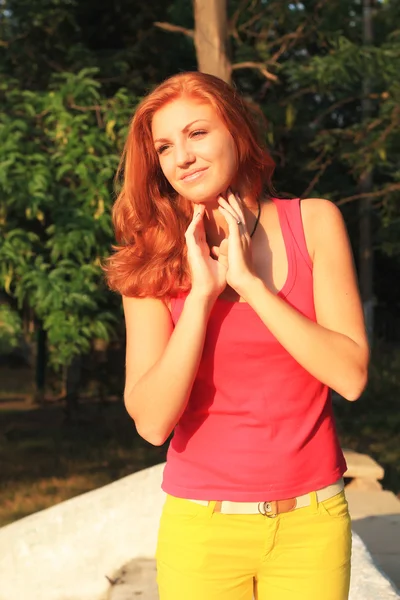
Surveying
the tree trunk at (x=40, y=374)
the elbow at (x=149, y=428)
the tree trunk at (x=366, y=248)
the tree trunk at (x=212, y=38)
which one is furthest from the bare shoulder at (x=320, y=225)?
the tree trunk at (x=40, y=374)

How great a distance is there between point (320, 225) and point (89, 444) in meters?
11.8

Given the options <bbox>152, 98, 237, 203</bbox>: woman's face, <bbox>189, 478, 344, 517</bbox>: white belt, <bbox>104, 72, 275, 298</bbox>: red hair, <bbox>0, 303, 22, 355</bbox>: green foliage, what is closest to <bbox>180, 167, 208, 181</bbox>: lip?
<bbox>152, 98, 237, 203</bbox>: woman's face

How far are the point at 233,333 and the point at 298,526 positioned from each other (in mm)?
449

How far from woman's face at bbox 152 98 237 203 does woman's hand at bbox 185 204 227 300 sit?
66 mm

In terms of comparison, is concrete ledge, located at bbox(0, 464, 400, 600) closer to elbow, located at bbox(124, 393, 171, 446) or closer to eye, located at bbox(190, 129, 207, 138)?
elbow, located at bbox(124, 393, 171, 446)

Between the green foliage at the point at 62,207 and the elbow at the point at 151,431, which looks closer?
the elbow at the point at 151,431

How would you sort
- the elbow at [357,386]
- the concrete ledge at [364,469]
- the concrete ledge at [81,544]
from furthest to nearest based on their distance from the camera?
the concrete ledge at [364,469] < the concrete ledge at [81,544] < the elbow at [357,386]

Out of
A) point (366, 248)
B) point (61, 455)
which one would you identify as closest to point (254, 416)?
point (61, 455)

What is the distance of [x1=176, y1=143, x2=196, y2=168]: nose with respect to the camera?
229 cm

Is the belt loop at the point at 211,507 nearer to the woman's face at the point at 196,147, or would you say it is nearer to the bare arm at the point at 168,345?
the bare arm at the point at 168,345

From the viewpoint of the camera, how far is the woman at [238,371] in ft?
7.23

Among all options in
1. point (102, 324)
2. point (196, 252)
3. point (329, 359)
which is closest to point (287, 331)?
point (329, 359)

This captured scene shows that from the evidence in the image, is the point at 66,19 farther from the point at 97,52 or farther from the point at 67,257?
the point at 67,257

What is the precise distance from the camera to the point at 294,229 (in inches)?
91.0
